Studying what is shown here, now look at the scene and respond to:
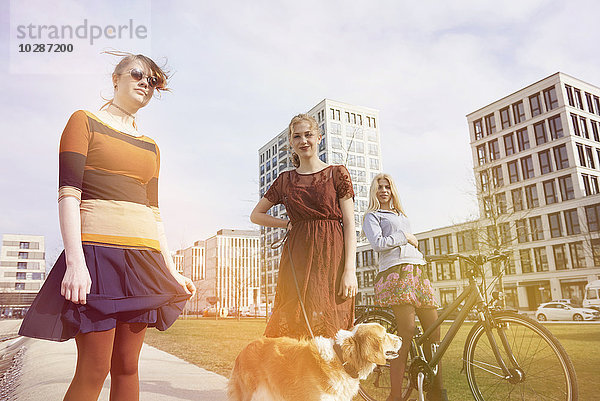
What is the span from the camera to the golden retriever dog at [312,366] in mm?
2641

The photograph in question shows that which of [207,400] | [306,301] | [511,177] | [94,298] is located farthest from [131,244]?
[511,177]

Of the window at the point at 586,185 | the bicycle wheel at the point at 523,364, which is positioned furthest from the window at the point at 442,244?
the bicycle wheel at the point at 523,364

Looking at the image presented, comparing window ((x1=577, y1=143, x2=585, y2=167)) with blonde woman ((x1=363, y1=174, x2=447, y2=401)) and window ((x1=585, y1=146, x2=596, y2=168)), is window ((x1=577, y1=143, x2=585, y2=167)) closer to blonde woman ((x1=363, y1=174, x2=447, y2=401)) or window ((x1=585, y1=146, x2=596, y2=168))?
window ((x1=585, y1=146, x2=596, y2=168))

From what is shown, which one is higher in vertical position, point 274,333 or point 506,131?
point 506,131

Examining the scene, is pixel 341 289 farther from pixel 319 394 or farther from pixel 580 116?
pixel 580 116

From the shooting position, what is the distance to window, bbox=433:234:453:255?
57.4m

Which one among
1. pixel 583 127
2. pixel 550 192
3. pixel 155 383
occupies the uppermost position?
pixel 583 127

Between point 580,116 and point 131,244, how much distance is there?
2408 inches

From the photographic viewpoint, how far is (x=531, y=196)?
52312 mm

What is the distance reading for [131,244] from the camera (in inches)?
84.3

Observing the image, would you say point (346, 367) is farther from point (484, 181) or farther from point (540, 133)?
point (540, 133)

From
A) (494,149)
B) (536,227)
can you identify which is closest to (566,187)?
(536,227)

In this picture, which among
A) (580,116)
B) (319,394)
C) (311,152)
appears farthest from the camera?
(580,116)

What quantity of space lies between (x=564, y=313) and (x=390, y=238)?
3283cm
